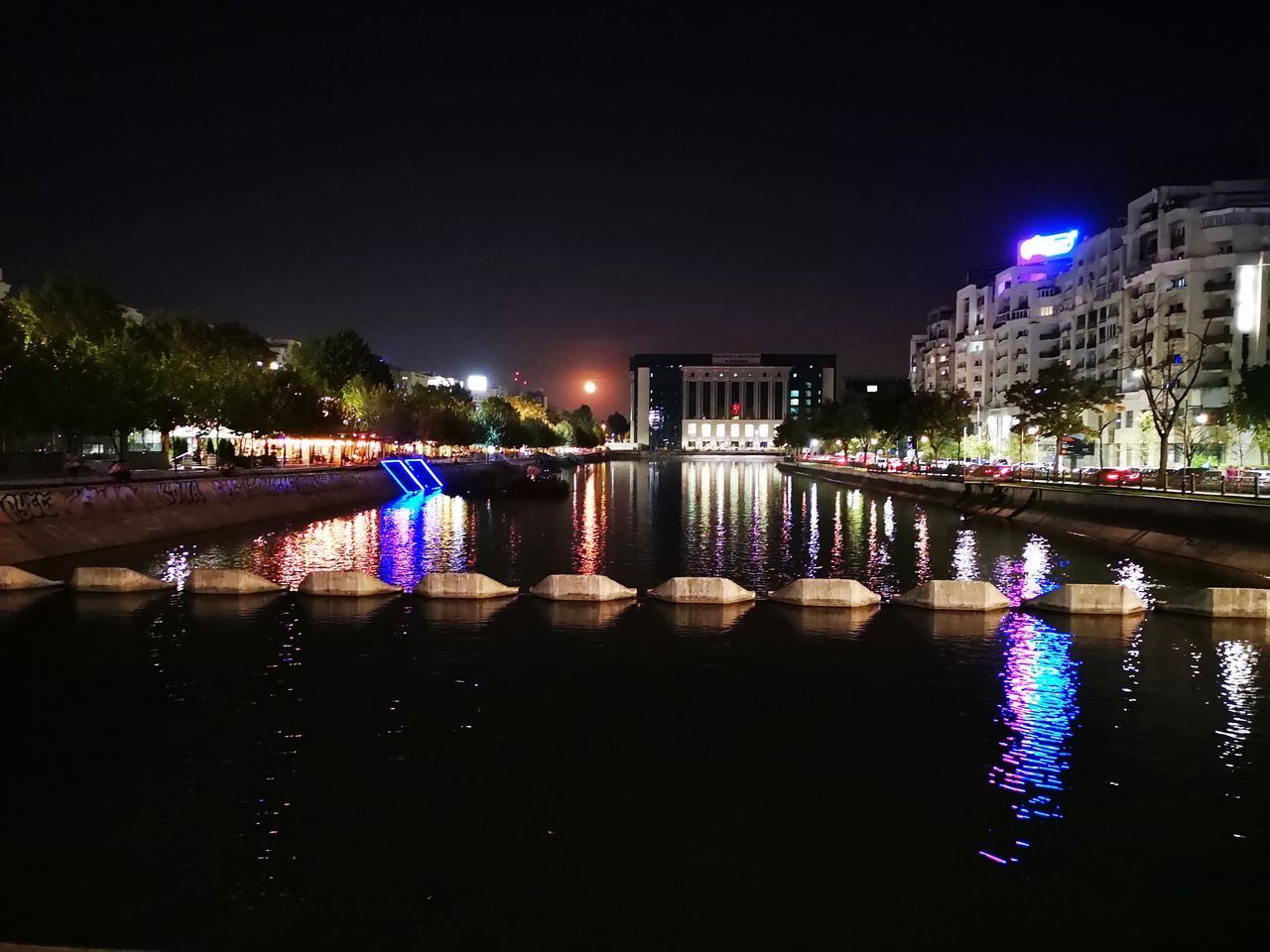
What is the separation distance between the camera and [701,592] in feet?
80.4

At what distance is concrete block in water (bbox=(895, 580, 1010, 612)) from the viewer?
77.8 ft

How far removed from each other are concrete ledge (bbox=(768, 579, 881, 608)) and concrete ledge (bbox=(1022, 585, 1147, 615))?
14.4ft

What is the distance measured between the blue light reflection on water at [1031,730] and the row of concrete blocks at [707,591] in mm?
2524

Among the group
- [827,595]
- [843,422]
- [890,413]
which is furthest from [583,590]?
[843,422]

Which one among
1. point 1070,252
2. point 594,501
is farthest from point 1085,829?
point 1070,252

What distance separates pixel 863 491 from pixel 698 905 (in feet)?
255

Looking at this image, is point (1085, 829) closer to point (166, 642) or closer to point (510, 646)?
point (510, 646)

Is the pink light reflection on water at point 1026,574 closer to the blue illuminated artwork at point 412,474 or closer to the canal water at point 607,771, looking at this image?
the canal water at point 607,771

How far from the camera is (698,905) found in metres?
8.45

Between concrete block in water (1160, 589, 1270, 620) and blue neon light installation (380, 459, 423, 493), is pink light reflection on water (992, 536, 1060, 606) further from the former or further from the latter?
blue neon light installation (380, 459, 423, 493)

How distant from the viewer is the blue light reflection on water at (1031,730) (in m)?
10.3

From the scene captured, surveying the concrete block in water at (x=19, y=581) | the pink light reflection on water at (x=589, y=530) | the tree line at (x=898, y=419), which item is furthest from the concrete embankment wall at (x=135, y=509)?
the tree line at (x=898, y=419)

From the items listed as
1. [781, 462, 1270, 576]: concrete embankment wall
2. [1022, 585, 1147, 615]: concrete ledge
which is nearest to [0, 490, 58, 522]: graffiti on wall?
[1022, 585, 1147, 615]: concrete ledge

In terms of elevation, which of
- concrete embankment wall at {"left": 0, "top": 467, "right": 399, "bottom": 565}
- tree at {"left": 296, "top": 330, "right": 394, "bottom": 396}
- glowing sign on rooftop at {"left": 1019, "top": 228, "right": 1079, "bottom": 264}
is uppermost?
glowing sign on rooftop at {"left": 1019, "top": 228, "right": 1079, "bottom": 264}
